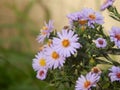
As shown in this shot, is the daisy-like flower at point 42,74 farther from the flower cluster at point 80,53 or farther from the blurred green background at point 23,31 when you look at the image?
the blurred green background at point 23,31

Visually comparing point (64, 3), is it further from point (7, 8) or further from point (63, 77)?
point (63, 77)

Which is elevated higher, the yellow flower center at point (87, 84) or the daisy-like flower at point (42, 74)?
the daisy-like flower at point (42, 74)

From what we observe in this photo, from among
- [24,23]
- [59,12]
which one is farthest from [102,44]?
[24,23]

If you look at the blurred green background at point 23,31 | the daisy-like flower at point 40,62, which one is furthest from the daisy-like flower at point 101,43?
the blurred green background at point 23,31

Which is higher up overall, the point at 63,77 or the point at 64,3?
the point at 64,3

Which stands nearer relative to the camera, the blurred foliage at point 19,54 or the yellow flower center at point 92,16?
the yellow flower center at point 92,16

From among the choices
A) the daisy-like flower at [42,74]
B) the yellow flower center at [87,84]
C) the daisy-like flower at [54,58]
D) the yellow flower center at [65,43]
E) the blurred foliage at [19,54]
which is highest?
the blurred foliage at [19,54]
